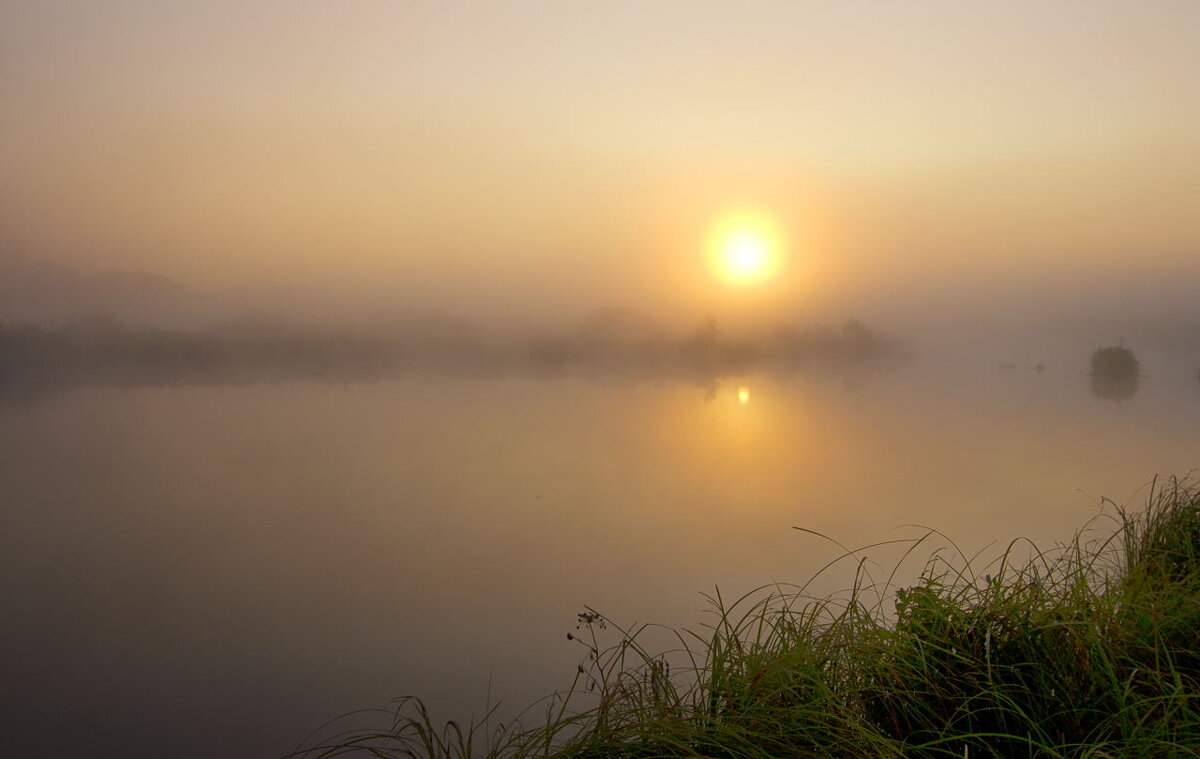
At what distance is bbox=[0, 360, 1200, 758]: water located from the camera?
16.3 feet

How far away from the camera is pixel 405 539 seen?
864 cm

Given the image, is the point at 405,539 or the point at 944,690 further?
the point at 405,539

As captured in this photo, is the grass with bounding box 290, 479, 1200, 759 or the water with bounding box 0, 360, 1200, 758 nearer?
the grass with bounding box 290, 479, 1200, 759

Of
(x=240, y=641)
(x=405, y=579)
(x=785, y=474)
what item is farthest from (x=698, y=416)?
(x=240, y=641)

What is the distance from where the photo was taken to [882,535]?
8.18 m

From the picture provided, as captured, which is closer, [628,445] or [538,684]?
[538,684]

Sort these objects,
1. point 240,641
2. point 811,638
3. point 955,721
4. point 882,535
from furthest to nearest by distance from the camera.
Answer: point 882,535, point 240,641, point 811,638, point 955,721

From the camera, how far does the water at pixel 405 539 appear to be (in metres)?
4.98

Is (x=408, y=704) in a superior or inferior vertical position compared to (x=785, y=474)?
inferior

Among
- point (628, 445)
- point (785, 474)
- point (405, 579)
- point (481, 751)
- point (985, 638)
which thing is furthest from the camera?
point (628, 445)

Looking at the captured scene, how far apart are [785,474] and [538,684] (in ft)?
25.8

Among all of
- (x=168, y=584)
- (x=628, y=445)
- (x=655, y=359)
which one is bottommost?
(x=168, y=584)

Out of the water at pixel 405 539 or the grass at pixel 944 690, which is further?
the water at pixel 405 539

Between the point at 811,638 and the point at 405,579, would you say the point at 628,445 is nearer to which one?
the point at 405,579
